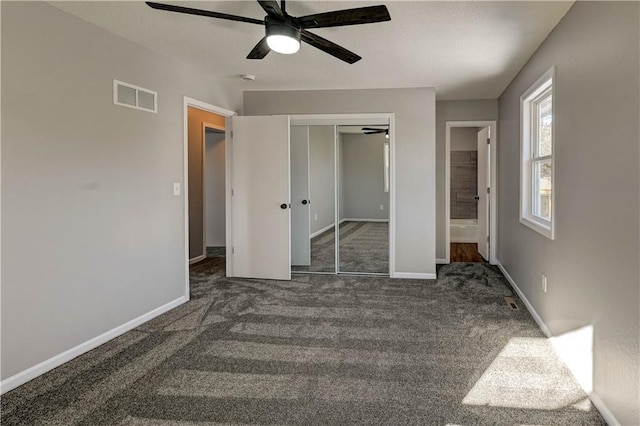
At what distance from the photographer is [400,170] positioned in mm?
4625

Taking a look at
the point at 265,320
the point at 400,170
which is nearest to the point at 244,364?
the point at 265,320

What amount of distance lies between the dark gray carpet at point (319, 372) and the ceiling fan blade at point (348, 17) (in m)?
2.12

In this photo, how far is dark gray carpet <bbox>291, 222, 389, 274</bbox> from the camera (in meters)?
4.94

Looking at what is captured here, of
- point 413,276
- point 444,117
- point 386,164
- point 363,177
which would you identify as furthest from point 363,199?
point 444,117

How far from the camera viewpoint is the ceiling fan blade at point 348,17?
204 centimetres

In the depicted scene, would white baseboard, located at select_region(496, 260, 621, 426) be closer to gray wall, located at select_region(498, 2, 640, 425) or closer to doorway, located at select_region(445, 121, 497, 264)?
gray wall, located at select_region(498, 2, 640, 425)

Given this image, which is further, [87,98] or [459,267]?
[459,267]

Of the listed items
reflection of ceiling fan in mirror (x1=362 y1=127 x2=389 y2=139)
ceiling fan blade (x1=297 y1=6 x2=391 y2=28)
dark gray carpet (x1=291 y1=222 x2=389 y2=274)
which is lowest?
dark gray carpet (x1=291 y1=222 x2=389 y2=274)

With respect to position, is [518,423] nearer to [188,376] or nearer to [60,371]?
[188,376]

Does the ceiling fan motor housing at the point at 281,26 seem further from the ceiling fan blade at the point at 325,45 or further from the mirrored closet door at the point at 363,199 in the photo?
the mirrored closet door at the point at 363,199

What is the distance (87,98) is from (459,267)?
4685 mm

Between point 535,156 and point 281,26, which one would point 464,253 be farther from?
point 281,26

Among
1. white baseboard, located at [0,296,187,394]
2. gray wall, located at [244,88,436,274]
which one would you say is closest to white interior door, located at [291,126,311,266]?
gray wall, located at [244,88,436,274]

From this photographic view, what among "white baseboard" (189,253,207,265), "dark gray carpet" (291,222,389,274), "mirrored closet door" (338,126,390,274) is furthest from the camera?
"white baseboard" (189,253,207,265)
